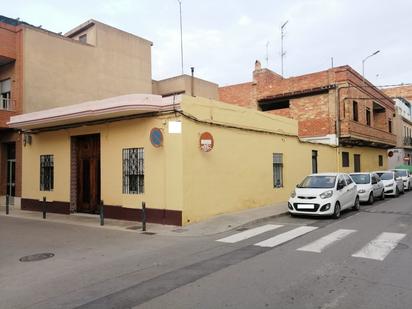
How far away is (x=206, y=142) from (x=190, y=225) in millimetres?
2730

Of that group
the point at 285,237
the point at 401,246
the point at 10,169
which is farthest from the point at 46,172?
the point at 401,246

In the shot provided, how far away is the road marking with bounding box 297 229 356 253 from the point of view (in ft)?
26.0

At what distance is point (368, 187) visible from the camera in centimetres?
1723

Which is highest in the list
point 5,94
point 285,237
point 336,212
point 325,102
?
point 325,102

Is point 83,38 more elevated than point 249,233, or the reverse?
point 83,38

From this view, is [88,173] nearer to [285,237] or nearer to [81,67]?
[285,237]

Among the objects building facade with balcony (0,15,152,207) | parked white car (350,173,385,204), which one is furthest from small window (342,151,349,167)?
building facade with balcony (0,15,152,207)

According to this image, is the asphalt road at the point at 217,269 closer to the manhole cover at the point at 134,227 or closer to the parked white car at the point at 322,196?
the manhole cover at the point at 134,227

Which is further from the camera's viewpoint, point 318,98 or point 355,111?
point 355,111

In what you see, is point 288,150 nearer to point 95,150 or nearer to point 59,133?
point 95,150

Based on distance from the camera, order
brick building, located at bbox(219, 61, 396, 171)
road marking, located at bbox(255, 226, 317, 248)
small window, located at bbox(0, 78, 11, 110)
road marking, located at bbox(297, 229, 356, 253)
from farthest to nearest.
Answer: brick building, located at bbox(219, 61, 396, 171) < small window, located at bbox(0, 78, 11, 110) < road marking, located at bbox(255, 226, 317, 248) < road marking, located at bbox(297, 229, 356, 253)

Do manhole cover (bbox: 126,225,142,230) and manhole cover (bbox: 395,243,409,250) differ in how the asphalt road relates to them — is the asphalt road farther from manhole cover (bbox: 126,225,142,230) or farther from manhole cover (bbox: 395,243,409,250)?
manhole cover (bbox: 126,225,142,230)

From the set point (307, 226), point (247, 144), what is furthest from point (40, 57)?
point (307, 226)

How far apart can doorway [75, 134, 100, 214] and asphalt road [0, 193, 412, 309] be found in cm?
361
